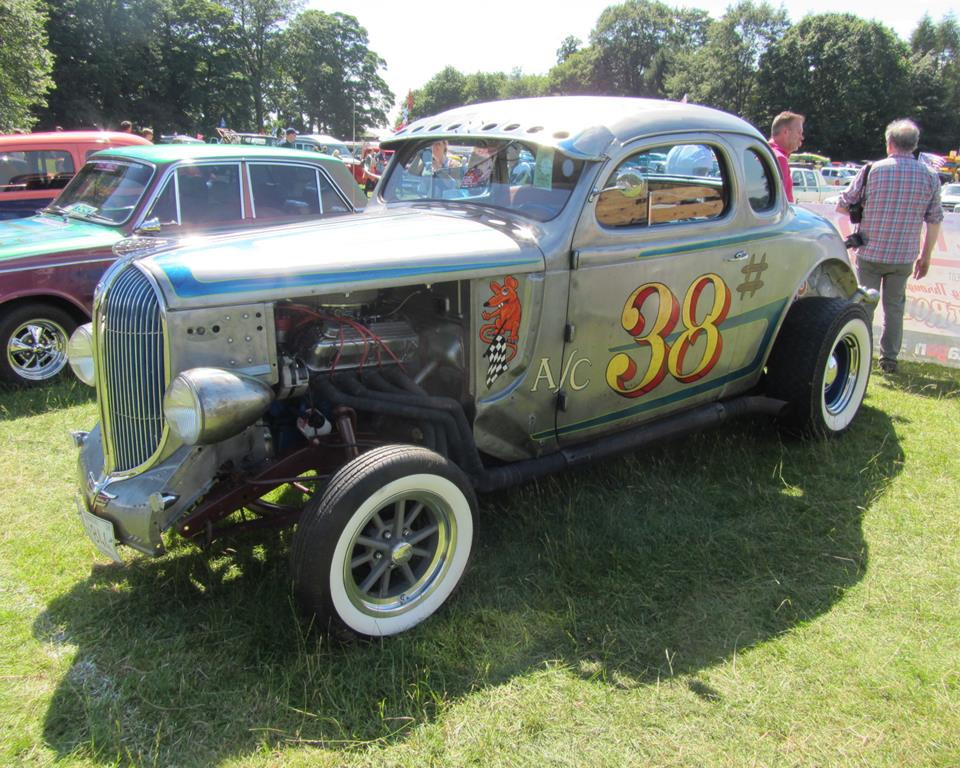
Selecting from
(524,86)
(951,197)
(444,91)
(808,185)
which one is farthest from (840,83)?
(444,91)

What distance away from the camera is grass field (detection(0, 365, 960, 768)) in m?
2.31

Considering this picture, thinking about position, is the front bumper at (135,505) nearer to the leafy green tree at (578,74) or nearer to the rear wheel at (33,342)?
the rear wheel at (33,342)

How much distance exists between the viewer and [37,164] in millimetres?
7934

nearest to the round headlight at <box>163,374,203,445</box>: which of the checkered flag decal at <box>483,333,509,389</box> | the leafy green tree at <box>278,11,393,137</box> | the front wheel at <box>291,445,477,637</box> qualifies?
the front wheel at <box>291,445,477,637</box>

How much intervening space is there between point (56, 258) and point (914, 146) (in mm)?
6745

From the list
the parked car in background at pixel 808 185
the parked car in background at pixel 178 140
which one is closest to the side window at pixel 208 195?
the parked car in background at pixel 178 140

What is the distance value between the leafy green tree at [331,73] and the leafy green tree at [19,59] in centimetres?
5159

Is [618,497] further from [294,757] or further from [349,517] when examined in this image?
[294,757]

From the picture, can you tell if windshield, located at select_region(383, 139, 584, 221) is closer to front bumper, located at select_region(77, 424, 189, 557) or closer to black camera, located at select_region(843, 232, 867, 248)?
front bumper, located at select_region(77, 424, 189, 557)

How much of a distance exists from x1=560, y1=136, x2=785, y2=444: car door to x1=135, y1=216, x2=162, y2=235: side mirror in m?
3.89

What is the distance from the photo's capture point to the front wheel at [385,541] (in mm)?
2461

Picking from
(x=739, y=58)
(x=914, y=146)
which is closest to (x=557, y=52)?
(x=739, y=58)

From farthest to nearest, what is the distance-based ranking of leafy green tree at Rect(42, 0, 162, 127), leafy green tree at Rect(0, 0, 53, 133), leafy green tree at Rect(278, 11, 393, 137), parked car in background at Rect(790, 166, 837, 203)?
leafy green tree at Rect(278, 11, 393, 137)
leafy green tree at Rect(42, 0, 162, 127)
parked car in background at Rect(790, 166, 837, 203)
leafy green tree at Rect(0, 0, 53, 133)

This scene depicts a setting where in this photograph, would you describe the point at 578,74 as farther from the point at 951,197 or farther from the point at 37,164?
the point at 37,164
